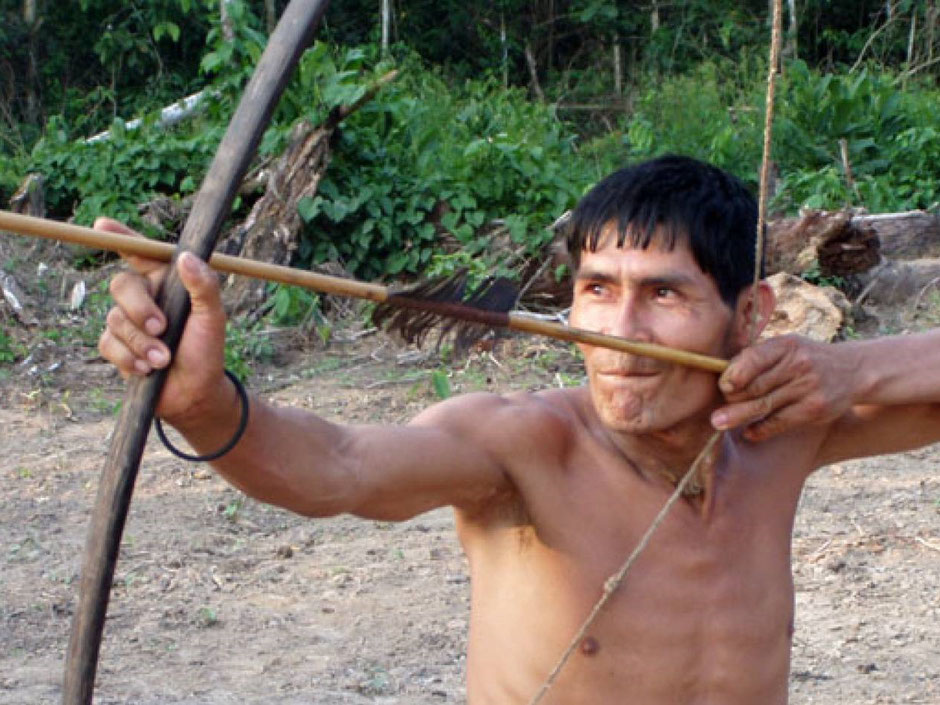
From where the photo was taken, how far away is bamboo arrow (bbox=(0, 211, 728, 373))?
5.12ft

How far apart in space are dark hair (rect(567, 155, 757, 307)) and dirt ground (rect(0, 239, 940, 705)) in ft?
6.50

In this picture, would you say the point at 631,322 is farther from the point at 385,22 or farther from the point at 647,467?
the point at 385,22

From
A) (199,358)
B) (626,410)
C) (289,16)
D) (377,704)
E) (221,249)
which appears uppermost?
(289,16)

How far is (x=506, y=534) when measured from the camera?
2420 mm

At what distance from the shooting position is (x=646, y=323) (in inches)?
91.8

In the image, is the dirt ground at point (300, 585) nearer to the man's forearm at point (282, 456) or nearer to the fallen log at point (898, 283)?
the fallen log at point (898, 283)

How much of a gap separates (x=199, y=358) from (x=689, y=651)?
1.18 metres

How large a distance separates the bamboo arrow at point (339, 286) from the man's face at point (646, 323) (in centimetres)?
6

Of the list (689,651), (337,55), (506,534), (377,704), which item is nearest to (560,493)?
(506,534)

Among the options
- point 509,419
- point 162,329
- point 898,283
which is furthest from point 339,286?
point 898,283

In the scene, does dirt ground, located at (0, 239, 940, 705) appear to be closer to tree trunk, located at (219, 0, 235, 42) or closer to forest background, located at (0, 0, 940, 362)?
forest background, located at (0, 0, 940, 362)

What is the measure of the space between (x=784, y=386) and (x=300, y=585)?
270cm

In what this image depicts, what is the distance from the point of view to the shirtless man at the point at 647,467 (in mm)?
2318

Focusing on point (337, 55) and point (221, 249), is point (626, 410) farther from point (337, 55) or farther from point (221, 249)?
point (337, 55)
